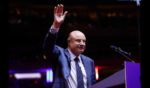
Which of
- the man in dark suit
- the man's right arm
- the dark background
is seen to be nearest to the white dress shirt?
the man in dark suit

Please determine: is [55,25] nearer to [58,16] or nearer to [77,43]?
[58,16]

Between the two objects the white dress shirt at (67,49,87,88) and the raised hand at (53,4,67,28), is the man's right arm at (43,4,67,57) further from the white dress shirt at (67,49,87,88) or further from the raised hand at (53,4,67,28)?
the white dress shirt at (67,49,87,88)

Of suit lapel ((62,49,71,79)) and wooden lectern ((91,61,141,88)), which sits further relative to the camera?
suit lapel ((62,49,71,79))

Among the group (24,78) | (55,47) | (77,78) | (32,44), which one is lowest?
(24,78)

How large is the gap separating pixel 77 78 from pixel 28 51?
15.1 feet

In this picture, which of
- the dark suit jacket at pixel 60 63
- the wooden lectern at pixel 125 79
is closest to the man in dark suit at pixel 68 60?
the dark suit jacket at pixel 60 63

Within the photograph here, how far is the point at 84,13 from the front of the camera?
6520 mm

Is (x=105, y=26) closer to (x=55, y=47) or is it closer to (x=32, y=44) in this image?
(x=32, y=44)

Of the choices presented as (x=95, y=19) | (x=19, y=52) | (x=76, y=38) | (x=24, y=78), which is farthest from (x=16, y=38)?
(x=76, y=38)

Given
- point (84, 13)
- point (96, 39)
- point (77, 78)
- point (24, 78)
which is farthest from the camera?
point (96, 39)

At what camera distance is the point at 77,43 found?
8.19 ft

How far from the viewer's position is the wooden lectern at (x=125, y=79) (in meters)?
1.99

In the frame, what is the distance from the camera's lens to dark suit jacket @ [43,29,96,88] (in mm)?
2338

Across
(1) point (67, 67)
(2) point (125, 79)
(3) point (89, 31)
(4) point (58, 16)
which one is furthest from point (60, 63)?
(3) point (89, 31)
